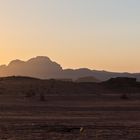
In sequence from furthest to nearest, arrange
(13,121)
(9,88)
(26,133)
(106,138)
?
(9,88), (13,121), (26,133), (106,138)

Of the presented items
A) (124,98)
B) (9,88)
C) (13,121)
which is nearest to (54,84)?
(9,88)

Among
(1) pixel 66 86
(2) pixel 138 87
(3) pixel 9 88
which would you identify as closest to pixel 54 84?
(1) pixel 66 86

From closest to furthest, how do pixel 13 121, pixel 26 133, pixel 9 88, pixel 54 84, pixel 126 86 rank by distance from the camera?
1. pixel 26 133
2. pixel 13 121
3. pixel 9 88
4. pixel 54 84
5. pixel 126 86

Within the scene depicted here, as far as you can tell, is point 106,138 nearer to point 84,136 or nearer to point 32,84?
point 84,136

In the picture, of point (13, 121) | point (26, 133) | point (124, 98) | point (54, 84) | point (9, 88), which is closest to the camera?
point (26, 133)

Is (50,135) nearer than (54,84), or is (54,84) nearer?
(50,135)

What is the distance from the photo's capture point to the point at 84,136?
25188 millimetres

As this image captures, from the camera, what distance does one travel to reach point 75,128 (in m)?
28.6

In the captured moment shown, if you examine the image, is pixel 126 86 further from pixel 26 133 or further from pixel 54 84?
pixel 26 133

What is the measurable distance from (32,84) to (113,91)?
39.7ft

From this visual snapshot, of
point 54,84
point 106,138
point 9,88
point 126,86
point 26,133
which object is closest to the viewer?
point 106,138

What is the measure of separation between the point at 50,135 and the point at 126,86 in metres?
69.7

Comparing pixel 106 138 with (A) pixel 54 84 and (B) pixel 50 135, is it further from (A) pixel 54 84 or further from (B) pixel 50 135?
(A) pixel 54 84

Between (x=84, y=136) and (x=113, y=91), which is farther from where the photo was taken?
(x=113, y=91)
